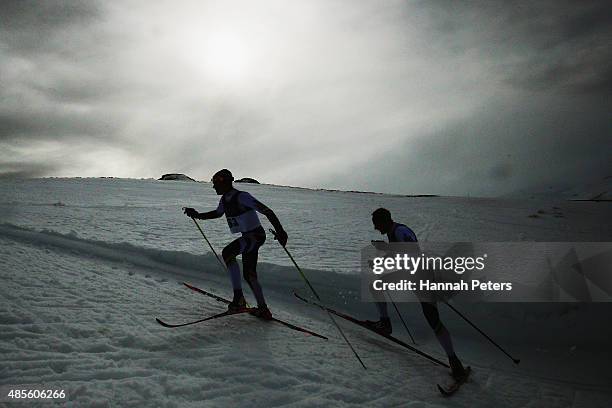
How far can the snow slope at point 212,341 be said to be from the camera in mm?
3773

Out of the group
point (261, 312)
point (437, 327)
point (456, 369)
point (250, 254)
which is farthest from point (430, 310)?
point (250, 254)

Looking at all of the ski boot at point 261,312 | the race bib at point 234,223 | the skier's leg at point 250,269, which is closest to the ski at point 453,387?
the ski boot at point 261,312

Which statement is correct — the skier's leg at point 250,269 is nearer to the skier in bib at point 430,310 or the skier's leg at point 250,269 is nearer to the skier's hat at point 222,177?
the skier's hat at point 222,177

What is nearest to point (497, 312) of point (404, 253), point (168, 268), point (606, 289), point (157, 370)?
point (606, 289)

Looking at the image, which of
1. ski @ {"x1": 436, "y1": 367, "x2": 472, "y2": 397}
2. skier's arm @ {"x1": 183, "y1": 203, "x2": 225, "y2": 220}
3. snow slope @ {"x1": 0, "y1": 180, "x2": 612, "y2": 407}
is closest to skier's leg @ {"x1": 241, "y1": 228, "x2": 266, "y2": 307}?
skier's arm @ {"x1": 183, "y1": 203, "x2": 225, "y2": 220}

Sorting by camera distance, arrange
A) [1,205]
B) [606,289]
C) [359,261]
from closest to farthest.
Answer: [606,289] → [359,261] → [1,205]

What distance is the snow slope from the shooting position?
3.77 m

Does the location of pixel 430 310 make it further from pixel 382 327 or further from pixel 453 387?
pixel 382 327

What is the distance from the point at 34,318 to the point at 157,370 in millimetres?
1975

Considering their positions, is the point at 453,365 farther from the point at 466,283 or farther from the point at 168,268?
the point at 168,268

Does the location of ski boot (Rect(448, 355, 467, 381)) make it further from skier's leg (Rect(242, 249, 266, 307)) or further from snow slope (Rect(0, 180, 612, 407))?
skier's leg (Rect(242, 249, 266, 307))

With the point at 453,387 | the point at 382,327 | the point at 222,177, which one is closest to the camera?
the point at 453,387

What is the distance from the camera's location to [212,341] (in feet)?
15.6

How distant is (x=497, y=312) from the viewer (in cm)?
775
